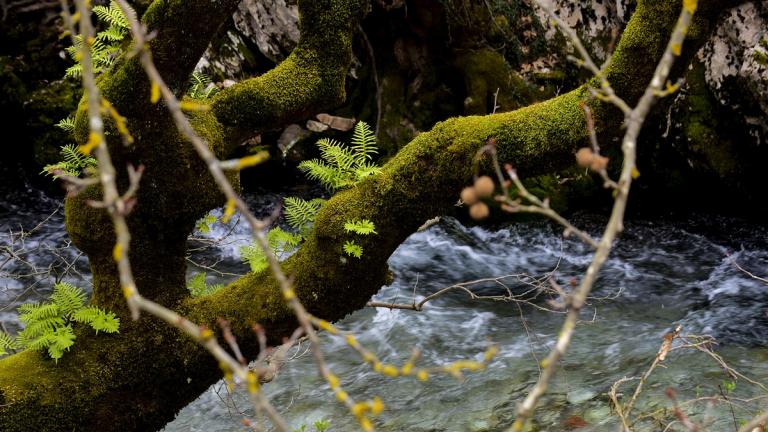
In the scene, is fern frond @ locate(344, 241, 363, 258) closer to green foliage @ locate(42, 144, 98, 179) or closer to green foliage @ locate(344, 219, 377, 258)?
green foliage @ locate(344, 219, 377, 258)

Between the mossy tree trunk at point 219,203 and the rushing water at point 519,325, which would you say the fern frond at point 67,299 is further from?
the rushing water at point 519,325

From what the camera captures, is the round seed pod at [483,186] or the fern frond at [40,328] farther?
the fern frond at [40,328]

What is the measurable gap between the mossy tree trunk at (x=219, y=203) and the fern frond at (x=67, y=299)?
0.39 feet

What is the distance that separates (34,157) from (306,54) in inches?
306

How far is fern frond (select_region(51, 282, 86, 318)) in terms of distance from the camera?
3.71 m

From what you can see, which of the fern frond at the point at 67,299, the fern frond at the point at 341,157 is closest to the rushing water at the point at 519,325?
the fern frond at the point at 67,299

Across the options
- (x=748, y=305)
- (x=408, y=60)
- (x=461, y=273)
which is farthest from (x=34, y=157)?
(x=748, y=305)

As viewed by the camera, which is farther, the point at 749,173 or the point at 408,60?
the point at 408,60

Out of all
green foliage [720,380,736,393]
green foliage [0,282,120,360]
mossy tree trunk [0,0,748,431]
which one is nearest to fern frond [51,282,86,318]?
green foliage [0,282,120,360]

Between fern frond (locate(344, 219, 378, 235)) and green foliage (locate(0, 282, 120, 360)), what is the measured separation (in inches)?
52.9

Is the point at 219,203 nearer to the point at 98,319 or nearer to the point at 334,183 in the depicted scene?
the point at 334,183

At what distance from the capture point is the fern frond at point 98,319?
3.63 meters

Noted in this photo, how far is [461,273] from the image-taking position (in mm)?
8766

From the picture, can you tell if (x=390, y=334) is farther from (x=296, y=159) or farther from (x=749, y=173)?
(x=749, y=173)
